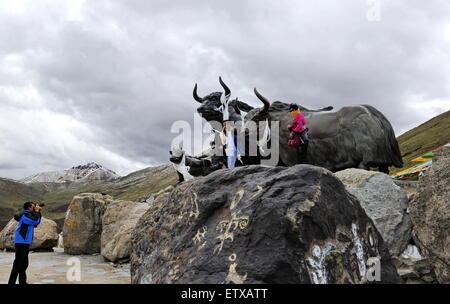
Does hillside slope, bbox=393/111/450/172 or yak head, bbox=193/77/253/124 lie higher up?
hillside slope, bbox=393/111/450/172

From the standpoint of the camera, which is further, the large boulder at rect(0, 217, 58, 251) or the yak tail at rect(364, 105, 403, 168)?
the large boulder at rect(0, 217, 58, 251)

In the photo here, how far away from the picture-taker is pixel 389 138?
977cm

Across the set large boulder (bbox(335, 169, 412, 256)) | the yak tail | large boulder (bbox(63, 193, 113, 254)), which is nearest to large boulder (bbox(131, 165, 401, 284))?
large boulder (bbox(335, 169, 412, 256))

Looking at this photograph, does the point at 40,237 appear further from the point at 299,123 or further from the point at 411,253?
the point at 411,253

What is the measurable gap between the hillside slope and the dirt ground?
58.9m

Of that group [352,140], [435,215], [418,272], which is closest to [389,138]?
[352,140]

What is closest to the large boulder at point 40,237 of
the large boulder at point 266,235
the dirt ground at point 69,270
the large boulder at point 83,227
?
the large boulder at point 83,227

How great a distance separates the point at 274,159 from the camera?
1087 centimetres

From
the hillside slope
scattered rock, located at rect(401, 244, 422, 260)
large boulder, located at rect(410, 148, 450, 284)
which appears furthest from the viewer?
the hillside slope

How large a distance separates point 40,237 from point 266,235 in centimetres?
1437

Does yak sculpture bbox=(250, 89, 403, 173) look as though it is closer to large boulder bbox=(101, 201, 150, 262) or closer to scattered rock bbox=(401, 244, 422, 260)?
scattered rock bbox=(401, 244, 422, 260)

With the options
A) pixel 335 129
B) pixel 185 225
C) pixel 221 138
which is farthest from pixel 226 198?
pixel 221 138

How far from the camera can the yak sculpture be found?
961 cm
